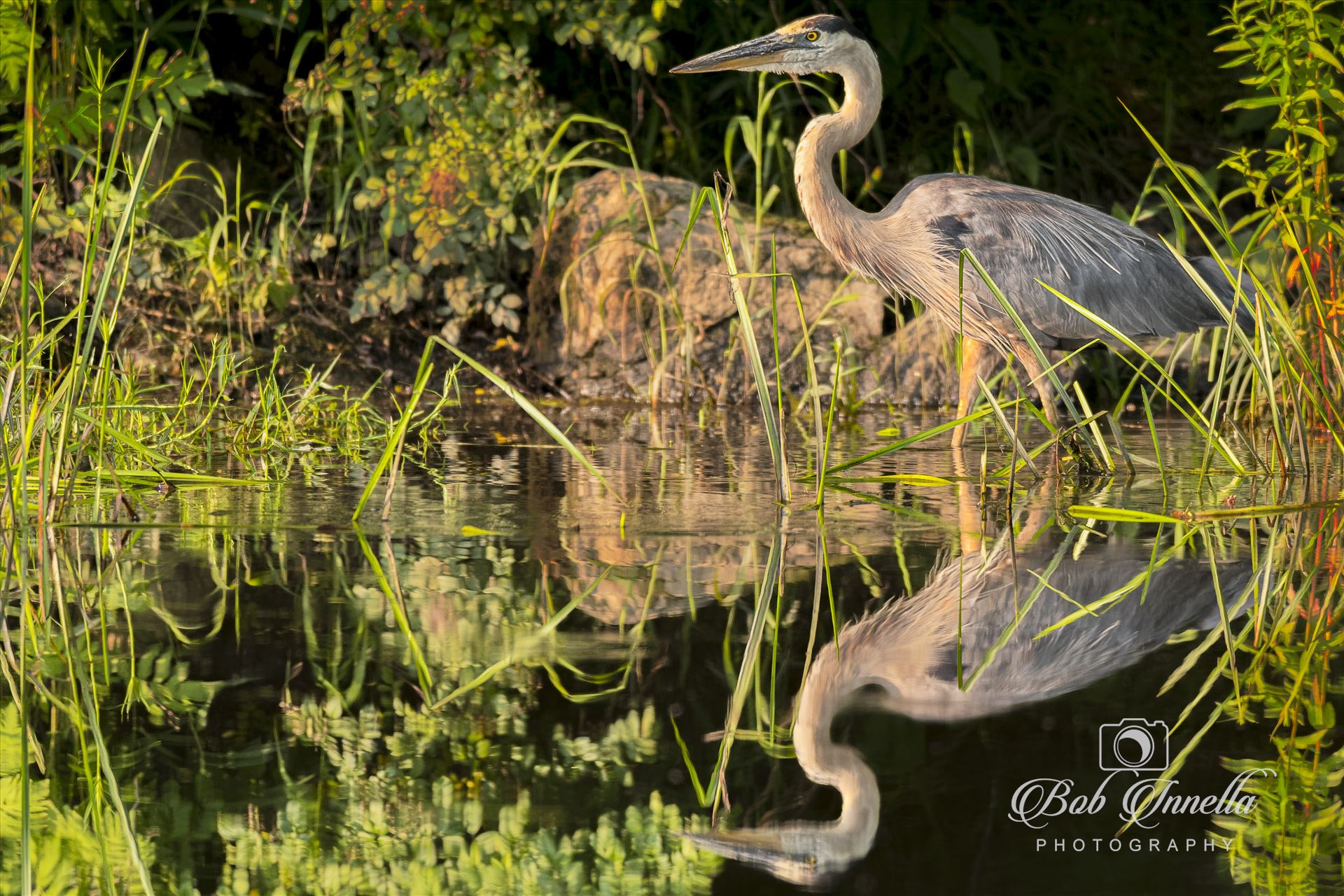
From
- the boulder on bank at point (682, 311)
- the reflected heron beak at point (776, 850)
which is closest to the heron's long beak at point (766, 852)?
the reflected heron beak at point (776, 850)

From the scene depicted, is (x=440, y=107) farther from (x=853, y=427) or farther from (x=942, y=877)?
(x=942, y=877)

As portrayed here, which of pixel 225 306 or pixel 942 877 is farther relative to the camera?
pixel 225 306

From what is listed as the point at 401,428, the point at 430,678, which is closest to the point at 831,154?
the point at 401,428

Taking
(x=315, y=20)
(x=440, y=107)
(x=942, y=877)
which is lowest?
(x=942, y=877)

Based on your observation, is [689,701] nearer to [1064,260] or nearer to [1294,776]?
[1294,776]

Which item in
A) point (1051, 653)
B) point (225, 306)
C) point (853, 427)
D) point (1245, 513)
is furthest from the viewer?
point (225, 306)

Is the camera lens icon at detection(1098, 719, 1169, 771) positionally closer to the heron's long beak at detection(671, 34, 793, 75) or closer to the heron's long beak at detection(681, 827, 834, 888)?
the heron's long beak at detection(681, 827, 834, 888)

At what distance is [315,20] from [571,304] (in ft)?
7.01

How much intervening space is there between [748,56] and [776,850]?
4071 millimetres

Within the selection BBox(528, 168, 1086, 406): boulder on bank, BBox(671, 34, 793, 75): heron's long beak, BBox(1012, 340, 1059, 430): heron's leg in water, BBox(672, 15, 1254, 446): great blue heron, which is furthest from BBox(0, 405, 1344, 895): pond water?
BBox(528, 168, 1086, 406): boulder on bank

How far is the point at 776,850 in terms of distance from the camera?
64.0 inches

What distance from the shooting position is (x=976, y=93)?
25.6 ft

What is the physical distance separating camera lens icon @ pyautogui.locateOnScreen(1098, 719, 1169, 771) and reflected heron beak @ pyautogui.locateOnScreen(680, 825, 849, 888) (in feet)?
1.32

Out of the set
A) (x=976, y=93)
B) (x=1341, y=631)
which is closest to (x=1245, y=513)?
(x=1341, y=631)
